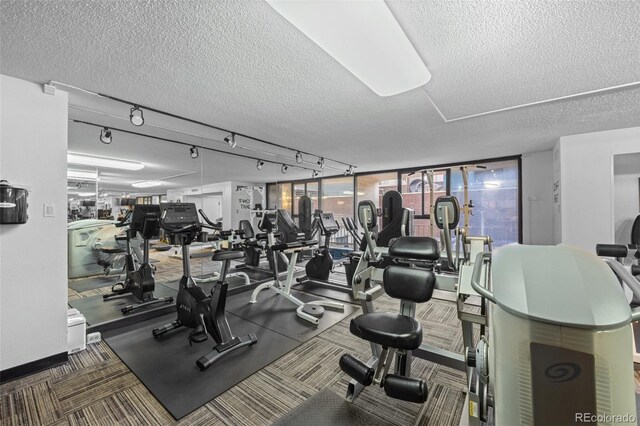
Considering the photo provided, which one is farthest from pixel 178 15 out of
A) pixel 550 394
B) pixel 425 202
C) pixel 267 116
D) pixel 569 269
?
Answer: pixel 425 202

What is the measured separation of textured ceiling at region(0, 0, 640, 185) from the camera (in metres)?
1.57

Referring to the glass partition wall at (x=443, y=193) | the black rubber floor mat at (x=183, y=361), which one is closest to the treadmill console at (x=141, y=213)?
the black rubber floor mat at (x=183, y=361)

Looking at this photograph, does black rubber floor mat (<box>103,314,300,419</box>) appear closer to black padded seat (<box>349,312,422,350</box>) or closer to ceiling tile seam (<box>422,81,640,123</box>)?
black padded seat (<box>349,312,422,350</box>)

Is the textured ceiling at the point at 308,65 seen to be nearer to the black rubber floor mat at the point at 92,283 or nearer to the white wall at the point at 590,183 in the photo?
the white wall at the point at 590,183

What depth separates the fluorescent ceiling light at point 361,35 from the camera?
1.32 meters

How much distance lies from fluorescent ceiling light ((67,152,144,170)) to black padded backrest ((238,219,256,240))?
2074 millimetres

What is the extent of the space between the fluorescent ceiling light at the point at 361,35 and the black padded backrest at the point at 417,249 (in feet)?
4.22

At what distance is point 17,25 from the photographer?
5.34 feet

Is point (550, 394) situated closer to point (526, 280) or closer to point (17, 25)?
point (526, 280)

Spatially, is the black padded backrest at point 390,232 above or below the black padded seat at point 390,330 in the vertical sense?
above

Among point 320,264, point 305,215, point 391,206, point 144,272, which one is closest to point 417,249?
point 391,206

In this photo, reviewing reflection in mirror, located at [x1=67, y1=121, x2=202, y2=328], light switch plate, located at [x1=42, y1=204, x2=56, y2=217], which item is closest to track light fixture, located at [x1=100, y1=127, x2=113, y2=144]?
reflection in mirror, located at [x1=67, y1=121, x2=202, y2=328]

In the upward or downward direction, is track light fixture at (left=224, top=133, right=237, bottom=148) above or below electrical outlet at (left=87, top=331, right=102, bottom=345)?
above

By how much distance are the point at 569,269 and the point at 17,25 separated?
3164 millimetres
